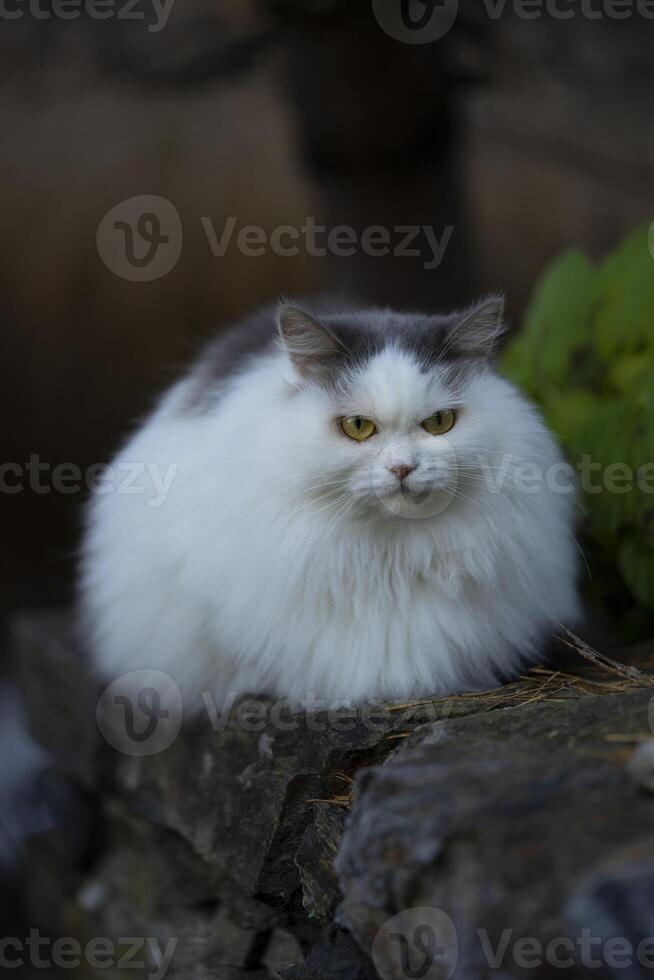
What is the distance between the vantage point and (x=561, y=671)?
252 centimetres

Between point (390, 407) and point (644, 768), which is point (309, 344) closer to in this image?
point (390, 407)

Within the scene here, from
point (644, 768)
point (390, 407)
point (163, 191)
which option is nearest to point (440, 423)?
point (390, 407)

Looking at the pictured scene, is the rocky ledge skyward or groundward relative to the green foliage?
groundward

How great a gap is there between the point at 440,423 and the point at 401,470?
0.68 feet

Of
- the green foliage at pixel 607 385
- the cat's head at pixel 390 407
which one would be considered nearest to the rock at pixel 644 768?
the cat's head at pixel 390 407

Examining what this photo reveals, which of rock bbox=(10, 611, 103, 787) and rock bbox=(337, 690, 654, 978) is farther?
rock bbox=(10, 611, 103, 787)

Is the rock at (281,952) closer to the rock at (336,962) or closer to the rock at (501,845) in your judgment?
the rock at (336,962)

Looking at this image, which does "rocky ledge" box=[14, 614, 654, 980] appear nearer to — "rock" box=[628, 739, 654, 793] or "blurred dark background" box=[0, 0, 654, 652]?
"rock" box=[628, 739, 654, 793]

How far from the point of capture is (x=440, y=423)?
2.19 meters

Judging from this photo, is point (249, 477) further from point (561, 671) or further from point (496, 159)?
point (496, 159)

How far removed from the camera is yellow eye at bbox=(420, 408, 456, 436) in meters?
2.17

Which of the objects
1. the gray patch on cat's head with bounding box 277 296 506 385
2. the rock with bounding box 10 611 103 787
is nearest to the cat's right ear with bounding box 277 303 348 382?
the gray patch on cat's head with bounding box 277 296 506 385

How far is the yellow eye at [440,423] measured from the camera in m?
2.17

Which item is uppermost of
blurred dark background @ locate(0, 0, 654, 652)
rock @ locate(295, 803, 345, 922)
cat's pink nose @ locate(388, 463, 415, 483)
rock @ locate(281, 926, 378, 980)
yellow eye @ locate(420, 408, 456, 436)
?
blurred dark background @ locate(0, 0, 654, 652)
